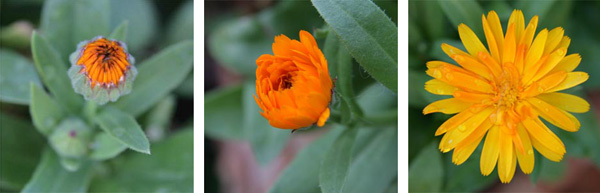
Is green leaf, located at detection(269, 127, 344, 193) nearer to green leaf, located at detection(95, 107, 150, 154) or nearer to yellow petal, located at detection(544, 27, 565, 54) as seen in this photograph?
green leaf, located at detection(95, 107, 150, 154)

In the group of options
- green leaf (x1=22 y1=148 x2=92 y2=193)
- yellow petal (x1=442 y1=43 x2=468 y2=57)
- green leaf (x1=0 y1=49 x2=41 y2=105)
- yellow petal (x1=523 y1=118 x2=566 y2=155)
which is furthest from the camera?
green leaf (x1=0 y1=49 x2=41 y2=105)

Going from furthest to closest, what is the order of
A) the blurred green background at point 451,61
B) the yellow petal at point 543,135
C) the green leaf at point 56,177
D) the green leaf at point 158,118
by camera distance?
the green leaf at point 158,118
the green leaf at point 56,177
the blurred green background at point 451,61
the yellow petal at point 543,135

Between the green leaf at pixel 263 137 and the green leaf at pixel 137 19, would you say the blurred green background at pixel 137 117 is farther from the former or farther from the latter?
the green leaf at pixel 263 137

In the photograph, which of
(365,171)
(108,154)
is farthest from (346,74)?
(108,154)

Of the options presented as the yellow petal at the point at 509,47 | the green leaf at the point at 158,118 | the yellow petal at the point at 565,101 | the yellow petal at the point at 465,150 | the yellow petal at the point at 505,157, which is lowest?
the yellow petal at the point at 505,157

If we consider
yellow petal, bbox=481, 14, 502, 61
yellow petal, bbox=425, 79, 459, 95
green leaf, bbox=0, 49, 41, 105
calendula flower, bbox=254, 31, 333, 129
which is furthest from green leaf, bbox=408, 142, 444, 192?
green leaf, bbox=0, 49, 41, 105

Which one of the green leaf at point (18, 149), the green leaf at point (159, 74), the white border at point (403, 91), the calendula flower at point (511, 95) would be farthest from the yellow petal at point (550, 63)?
the green leaf at point (18, 149)

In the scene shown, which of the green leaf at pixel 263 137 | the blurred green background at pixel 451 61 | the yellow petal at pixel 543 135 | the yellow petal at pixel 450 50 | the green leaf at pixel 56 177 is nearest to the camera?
the yellow petal at pixel 543 135

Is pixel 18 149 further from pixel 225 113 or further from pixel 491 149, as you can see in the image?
pixel 491 149
